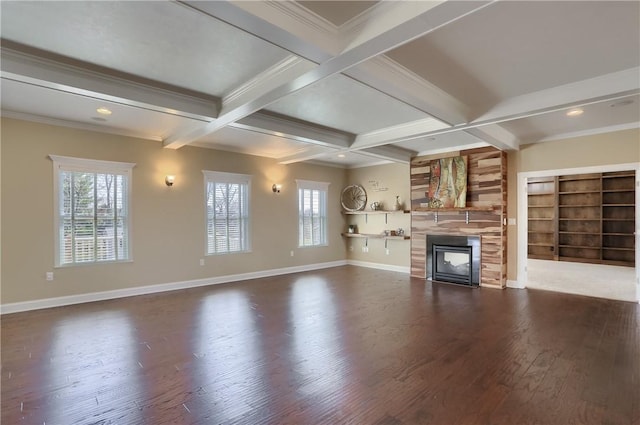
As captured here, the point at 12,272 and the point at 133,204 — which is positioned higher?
the point at 133,204

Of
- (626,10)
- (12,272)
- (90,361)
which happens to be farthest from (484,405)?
(12,272)

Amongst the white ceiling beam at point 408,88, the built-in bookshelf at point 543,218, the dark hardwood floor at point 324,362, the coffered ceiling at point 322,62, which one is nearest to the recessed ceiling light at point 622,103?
the coffered ceiling at point 322,62

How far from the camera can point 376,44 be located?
2.39 metres

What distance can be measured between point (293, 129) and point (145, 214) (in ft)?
10.3

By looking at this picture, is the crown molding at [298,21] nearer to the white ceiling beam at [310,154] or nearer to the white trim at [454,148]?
the white ceiling beam at [310,154]

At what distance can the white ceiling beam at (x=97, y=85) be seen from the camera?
2895 millimetres

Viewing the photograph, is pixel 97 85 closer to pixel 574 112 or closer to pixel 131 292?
pixel 131 292

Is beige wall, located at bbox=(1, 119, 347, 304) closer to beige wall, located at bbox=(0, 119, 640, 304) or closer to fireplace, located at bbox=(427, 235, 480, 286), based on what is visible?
beige wall, located at bbox=(0, 119, 640, 304)

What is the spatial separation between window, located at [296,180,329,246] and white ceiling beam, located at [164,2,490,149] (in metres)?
4.47

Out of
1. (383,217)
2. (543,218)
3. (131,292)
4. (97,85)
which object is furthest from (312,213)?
(543,218)

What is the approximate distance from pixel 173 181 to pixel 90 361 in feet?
12.0

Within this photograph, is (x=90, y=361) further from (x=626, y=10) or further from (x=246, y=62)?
(x=626, y=10)

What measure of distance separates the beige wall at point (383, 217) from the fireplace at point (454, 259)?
32.7 inches

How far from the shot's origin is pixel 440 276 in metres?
6.81
